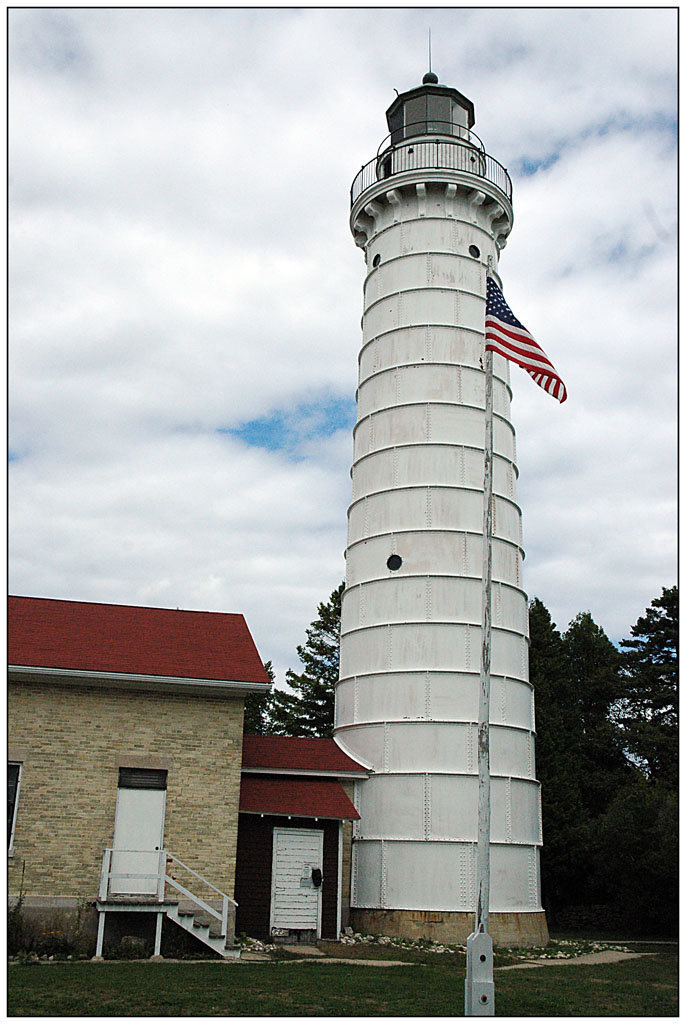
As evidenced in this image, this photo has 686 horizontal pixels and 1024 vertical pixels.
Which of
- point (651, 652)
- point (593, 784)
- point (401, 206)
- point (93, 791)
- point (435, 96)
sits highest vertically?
point (435, 96)

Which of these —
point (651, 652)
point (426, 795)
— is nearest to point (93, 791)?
point (426, 795)

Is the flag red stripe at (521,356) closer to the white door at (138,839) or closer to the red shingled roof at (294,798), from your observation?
the white door at (138,839)

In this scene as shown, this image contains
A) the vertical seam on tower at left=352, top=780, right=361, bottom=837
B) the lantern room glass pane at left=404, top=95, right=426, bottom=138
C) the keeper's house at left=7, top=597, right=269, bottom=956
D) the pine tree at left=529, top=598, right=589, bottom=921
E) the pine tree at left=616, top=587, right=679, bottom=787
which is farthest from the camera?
the pine tree at left=616, top=587, right=679, bottom=787

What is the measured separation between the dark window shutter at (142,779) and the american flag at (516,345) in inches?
361

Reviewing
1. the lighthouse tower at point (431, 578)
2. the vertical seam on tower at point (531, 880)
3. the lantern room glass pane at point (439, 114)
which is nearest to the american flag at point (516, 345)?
the lighthouse tower at point (431, 578)

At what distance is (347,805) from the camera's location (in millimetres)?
19031

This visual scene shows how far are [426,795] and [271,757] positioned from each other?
3590 millimetres

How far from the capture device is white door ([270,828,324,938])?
18.0m

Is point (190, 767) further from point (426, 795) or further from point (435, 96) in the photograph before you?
point (435, 96)

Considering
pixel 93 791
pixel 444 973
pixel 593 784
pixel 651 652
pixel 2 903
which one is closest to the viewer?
pixel 2 903

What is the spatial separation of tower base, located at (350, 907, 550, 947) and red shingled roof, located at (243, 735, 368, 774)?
3102 mm

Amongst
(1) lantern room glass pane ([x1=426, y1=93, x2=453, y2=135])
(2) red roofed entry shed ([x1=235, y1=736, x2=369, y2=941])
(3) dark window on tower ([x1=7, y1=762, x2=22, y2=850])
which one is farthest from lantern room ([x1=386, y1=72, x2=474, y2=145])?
(3) dark window on tower ([x1=7, y1=762, x2=22, y2=850])

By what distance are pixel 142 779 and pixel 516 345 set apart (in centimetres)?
965

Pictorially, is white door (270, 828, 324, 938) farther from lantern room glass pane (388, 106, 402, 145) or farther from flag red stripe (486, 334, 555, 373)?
lantern room glass pane (388, 106, 402, 145)
